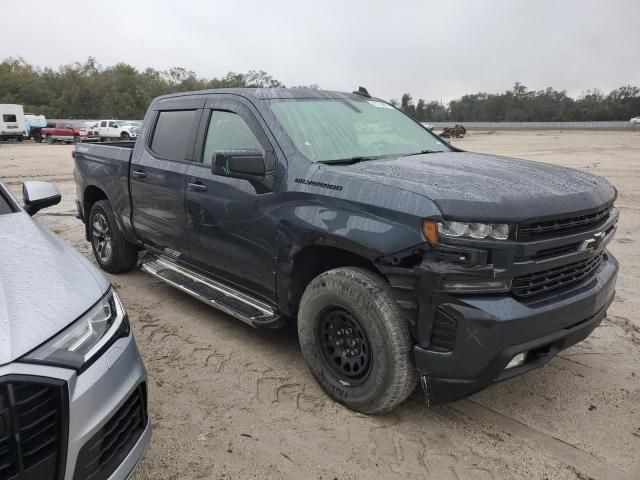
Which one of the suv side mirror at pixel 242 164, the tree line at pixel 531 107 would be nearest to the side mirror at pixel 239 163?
the suv side mirror at pixel 242 164

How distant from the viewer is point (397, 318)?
272 centimetres

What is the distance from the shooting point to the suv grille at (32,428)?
1.62m

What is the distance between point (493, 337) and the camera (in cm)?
246

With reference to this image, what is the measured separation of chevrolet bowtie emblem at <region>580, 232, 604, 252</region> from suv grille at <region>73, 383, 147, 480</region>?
2.35 m

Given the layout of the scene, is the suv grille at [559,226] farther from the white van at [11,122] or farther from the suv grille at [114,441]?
the white van at [11,122]

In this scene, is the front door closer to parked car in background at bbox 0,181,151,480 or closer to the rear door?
the rear door

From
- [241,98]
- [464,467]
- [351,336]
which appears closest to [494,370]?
[464,467]

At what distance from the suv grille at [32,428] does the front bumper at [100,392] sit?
0.08 ft

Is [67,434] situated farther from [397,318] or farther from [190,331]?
[190,331]

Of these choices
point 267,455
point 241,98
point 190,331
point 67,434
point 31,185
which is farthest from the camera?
Answer: point 190,331

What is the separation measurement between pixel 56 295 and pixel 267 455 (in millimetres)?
1340

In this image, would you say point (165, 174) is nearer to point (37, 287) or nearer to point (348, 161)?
point (348, 161)

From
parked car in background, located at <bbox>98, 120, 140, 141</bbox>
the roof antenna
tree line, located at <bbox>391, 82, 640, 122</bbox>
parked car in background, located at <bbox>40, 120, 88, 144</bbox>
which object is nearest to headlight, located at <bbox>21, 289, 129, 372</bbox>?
the roof antenna

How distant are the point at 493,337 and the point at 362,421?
97 cm
